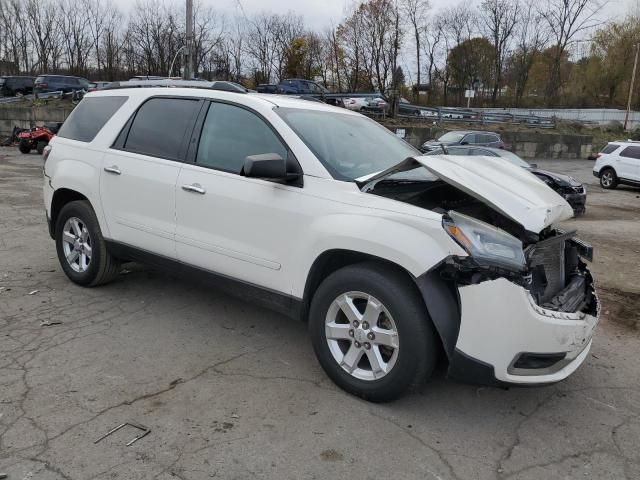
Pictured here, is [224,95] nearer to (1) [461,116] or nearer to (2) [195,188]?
(2) [195,188]

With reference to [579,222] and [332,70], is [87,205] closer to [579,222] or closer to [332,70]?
[579,222]

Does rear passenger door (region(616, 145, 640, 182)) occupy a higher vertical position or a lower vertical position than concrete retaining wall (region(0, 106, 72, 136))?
lower

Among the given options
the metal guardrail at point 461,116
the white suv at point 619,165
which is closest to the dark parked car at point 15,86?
the metal guardrail at point 461,116

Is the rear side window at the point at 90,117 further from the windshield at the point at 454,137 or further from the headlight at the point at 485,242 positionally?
the windshield at the point at 454,137

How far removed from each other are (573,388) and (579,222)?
8.55m

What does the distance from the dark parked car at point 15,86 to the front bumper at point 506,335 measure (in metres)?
39.0

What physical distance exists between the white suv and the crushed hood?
1705 cm

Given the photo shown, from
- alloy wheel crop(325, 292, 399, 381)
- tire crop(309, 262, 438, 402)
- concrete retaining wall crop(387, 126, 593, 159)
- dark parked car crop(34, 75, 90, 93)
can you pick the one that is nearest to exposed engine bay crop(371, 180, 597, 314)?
tire crop(309, 262, 438, 402)

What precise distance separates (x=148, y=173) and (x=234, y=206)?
1002 mm

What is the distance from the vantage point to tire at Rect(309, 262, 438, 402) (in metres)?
2.98

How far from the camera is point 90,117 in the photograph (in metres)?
5.08

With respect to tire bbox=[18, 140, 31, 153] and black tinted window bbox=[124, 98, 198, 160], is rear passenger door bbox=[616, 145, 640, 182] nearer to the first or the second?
black tinted window bbox=[124, 98, 198, 160]

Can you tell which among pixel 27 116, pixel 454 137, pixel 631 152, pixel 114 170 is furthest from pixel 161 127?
pixel 27 116


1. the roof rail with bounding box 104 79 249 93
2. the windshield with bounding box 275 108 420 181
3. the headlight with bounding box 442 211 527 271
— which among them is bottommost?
the headlight with bounding box 442 211 527 271
